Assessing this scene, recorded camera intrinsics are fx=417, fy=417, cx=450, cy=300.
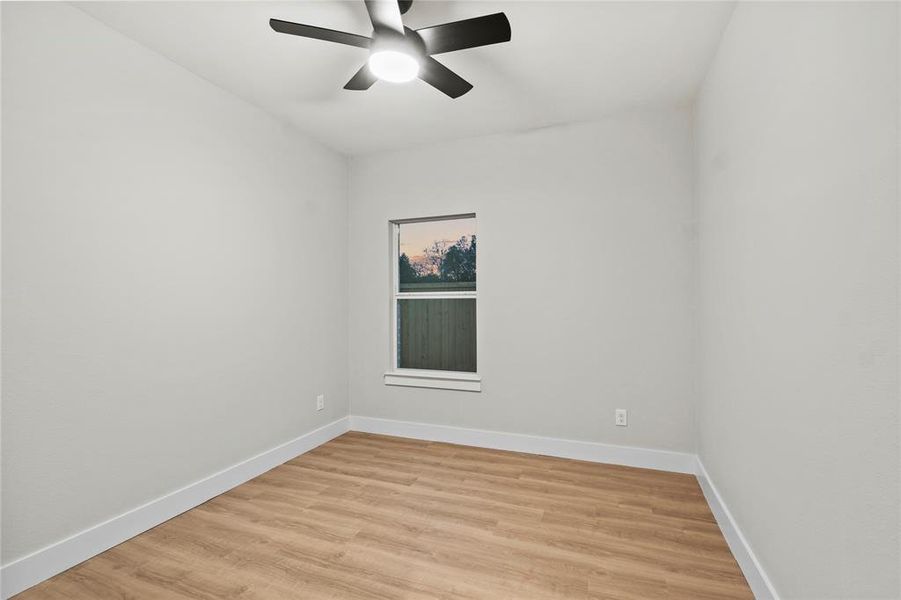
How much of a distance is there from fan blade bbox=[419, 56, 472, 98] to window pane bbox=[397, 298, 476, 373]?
→ 1835 millimetres

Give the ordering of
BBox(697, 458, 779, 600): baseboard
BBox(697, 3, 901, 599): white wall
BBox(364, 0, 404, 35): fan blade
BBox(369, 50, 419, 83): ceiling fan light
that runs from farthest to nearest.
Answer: BBox(369, 50, 419, 83): ceiling fan light
BBox(364, 0, 404, 35): fan blade
BBox(697, 458, 779, 600): baseboard
BBox(697, 3, 901, 599): white wall

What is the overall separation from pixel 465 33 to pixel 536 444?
2.83 metres

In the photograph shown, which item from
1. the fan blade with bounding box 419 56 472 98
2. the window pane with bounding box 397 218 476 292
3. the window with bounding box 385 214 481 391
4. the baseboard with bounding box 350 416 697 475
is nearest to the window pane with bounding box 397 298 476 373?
the window with bounding box 385 214 481 391

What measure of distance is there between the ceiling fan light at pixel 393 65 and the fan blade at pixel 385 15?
0.09m

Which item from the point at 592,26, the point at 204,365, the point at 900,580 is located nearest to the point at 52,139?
the point at 204,365

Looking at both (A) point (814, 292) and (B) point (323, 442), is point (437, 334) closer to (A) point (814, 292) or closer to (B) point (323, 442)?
(B) point (323, 442)

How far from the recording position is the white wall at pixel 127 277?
1783mm

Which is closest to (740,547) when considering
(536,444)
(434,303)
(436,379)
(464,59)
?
(536,444)

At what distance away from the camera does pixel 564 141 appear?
10.7 feet

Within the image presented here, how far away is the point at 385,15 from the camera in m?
1.76

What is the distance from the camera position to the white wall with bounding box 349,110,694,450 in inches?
118

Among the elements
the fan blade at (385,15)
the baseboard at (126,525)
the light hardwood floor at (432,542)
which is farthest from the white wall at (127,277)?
the fan blade at (385,15)

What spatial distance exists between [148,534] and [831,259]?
10.3ft

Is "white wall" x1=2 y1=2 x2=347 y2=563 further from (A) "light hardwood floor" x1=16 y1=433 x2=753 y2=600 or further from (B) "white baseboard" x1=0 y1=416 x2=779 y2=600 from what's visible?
(A) "light hardwood floor" x1=16 y1=433 x2=753 y2=600
